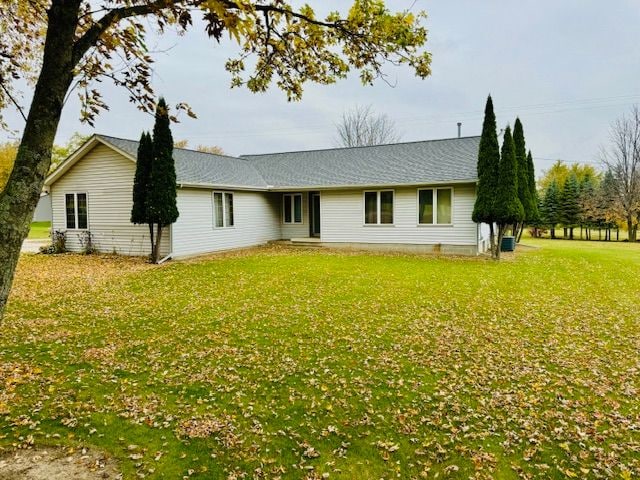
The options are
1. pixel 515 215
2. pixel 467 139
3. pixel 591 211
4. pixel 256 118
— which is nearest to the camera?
pixel 515 215

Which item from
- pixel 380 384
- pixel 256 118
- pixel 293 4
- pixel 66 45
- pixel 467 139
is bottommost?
pixel 380 384

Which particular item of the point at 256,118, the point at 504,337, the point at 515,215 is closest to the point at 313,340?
the point at 504,337

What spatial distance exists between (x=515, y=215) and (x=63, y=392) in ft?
41.7

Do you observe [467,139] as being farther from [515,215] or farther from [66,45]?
[66,45]

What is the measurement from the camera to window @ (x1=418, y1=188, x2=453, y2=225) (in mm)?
14844

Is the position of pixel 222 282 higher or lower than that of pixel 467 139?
lower

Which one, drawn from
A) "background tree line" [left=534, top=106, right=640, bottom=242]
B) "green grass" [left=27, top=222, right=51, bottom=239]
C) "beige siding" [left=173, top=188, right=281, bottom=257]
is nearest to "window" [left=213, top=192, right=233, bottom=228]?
"beige siding" [left=173, top=188, right=281, bottom=257]

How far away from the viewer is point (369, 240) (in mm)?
16281

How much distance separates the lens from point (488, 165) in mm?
12828

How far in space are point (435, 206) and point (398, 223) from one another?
5.27 ft

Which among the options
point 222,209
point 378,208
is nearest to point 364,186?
point 378,208

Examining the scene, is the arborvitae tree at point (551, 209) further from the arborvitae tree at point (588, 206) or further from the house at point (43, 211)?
the house at point (43, 211)

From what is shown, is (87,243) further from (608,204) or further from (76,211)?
(608,204)

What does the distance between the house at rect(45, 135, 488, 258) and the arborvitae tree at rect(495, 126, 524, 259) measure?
1415 millimetres
